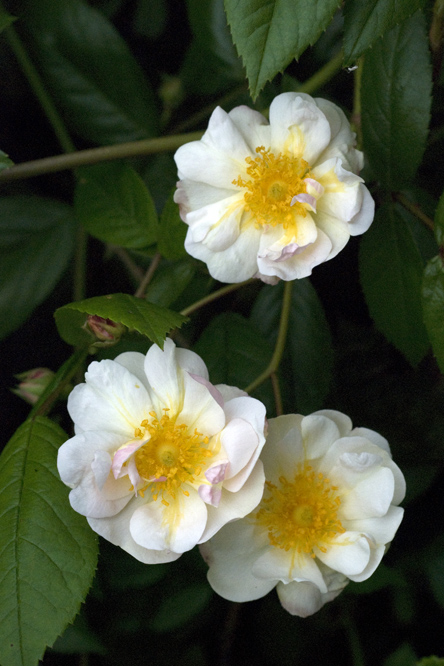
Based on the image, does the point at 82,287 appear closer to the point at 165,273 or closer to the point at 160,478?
the point at 165,273

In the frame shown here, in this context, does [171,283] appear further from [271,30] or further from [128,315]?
[271,30]

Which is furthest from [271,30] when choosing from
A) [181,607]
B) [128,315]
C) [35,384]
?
[181,607]

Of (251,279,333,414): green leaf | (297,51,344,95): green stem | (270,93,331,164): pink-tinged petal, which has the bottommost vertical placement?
(251,279,333,414): green leaf

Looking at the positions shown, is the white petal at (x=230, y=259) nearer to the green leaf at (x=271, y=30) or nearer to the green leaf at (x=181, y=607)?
the green leaf at (x=271, y=30)

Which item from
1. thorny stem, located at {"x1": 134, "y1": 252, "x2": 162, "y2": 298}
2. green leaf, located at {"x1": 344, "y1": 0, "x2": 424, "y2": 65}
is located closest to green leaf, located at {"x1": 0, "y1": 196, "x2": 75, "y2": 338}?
thorny stem, located at {"x1": 134, "y1": 252, "x2": 162, "y2": 298}

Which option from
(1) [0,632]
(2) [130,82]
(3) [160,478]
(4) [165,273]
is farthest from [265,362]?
(2) [130,82]

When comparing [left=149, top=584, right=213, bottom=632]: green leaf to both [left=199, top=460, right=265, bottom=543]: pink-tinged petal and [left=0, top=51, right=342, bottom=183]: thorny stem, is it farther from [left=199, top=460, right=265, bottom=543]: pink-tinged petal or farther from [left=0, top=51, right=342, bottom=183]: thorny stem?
[left=0, top=51, right=342, bottom=183]: thorny stem
